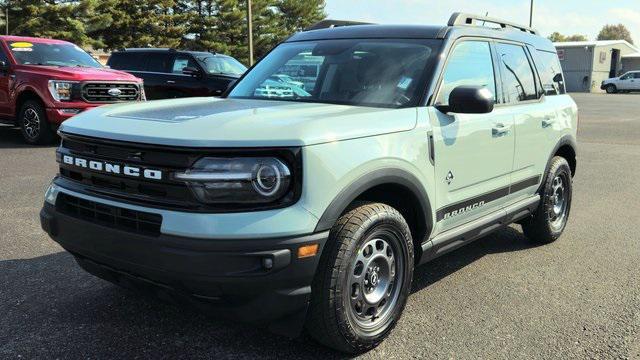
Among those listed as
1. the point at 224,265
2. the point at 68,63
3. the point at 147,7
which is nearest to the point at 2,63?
the point at 68,63

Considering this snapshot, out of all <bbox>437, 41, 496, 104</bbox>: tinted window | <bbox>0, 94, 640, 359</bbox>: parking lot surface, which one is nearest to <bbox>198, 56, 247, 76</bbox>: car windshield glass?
<bbox>0, 94, 640, 359</bbox>: parking lot surface

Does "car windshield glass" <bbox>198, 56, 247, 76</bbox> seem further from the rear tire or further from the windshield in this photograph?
the rear tire

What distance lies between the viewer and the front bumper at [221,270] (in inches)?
100

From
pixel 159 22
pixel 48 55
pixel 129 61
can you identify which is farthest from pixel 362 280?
pixel 159 22

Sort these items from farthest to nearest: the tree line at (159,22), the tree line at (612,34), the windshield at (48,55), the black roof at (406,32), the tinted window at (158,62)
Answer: the tree line at (612,34), the tree line at (159,22), the tinted window at (158,62), the windshield at (48,55), the black roof at (406,32)

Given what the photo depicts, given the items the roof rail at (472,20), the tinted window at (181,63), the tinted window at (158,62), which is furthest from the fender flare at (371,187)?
the tinted window at (158,62)

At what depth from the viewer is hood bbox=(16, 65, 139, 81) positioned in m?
10.1

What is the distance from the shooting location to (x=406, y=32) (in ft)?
13.2

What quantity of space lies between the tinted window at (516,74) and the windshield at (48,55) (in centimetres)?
898

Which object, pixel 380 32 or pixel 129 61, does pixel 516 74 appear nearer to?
pixel 380 32

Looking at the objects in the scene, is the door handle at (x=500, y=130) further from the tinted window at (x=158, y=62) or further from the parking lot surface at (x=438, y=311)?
the tinted window at (x=158, y=62)

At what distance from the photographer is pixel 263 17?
Answer: 4831 cm

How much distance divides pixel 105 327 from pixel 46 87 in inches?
308

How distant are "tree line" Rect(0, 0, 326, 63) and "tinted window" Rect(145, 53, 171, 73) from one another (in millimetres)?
22994
